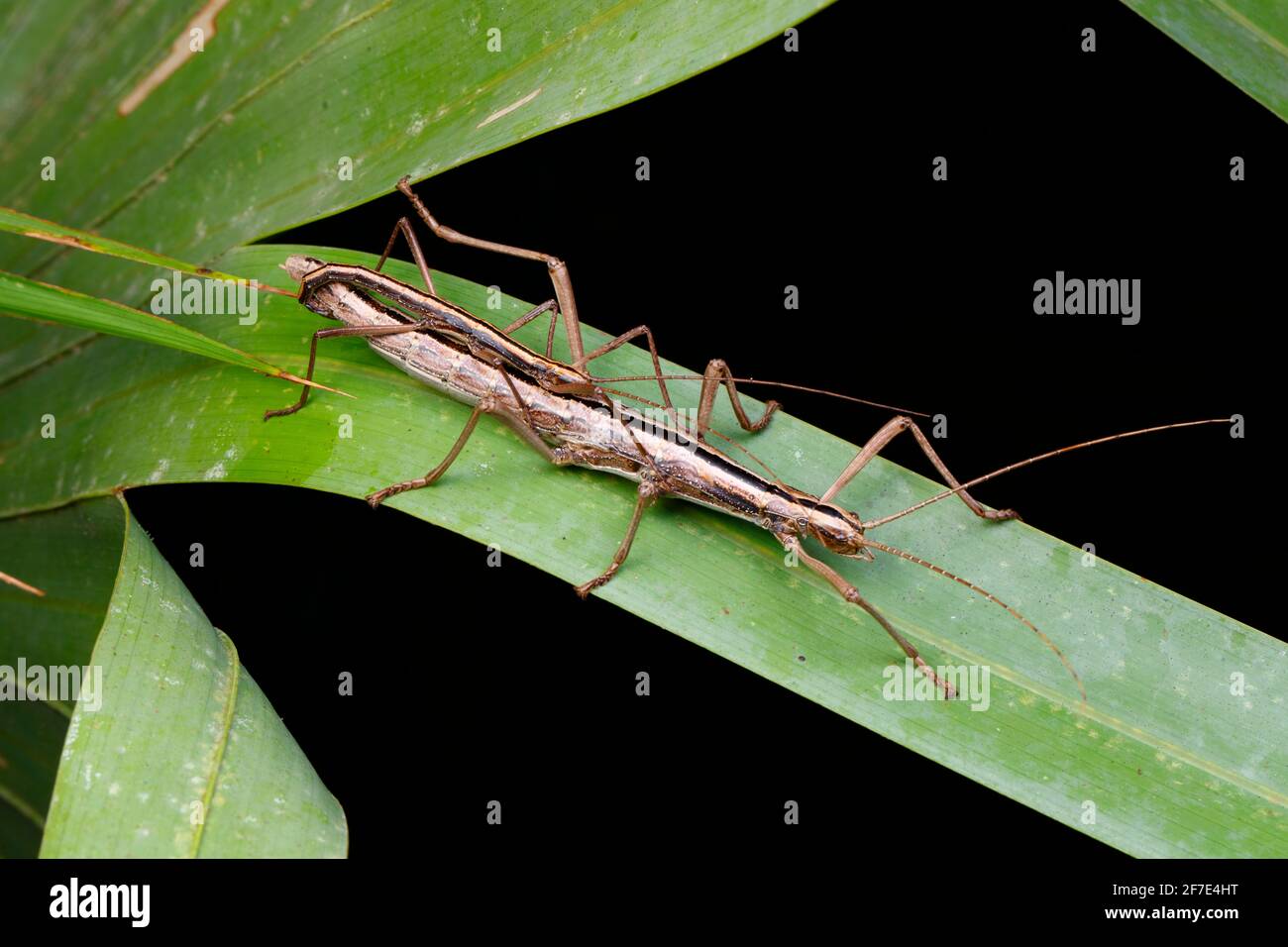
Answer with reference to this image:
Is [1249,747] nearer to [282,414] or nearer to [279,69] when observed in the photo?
[282,414]

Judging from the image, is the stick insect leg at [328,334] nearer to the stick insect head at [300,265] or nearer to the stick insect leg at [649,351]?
the stick insect head at [300,265]

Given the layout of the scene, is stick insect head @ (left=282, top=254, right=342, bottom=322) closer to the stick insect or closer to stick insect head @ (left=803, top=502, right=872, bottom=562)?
the stick insect

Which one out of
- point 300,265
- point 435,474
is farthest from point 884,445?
point 300,265

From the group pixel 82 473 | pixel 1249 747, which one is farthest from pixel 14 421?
pixel 1249 747

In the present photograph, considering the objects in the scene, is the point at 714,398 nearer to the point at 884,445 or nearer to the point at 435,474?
the point at 884,445

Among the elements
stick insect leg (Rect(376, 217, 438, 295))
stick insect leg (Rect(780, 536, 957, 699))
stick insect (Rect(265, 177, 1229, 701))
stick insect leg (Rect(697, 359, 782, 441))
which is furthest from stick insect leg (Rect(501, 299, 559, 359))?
stick insect leg (Rect(780, 536, 957, 699))
